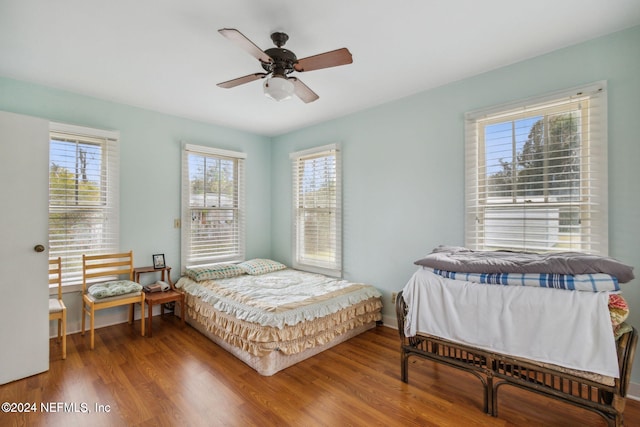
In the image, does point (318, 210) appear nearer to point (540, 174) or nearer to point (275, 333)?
point (275, 333)

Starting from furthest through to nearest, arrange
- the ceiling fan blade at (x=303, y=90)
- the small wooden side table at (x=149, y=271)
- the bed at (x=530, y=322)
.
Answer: the small wooden side table at (x=149, y=271) < the ceiling fan blade at (x=303, y=90) < the bed at (x=530, y=322)

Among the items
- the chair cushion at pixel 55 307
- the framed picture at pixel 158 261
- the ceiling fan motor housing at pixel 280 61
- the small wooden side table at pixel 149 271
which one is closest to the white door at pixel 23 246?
the chair cushion at pixel 55 307

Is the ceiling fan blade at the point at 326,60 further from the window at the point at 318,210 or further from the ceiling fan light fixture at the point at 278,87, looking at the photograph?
the window at the point at 318,210

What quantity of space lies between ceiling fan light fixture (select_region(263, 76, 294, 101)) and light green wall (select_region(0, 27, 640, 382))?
1.70 metres

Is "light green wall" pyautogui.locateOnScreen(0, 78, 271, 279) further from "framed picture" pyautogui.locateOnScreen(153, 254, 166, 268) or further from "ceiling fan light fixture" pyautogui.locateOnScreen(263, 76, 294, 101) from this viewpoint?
"ceiling fan light fixture" pyautogui.locateOnScreen(263, 76, 294, 101)

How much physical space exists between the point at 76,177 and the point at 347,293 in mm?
3208

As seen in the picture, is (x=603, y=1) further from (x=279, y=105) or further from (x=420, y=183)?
(x=279, y=105)

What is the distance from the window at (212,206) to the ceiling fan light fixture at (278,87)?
2355mm

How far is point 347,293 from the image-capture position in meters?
3.22

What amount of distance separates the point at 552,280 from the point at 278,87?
6.84 feet

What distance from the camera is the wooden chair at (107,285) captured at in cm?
295

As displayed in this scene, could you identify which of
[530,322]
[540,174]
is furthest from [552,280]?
[540,174]

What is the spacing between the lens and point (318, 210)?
4289 millimetres

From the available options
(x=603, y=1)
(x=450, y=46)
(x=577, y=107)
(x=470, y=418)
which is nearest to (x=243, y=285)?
(x=470, y=418)
